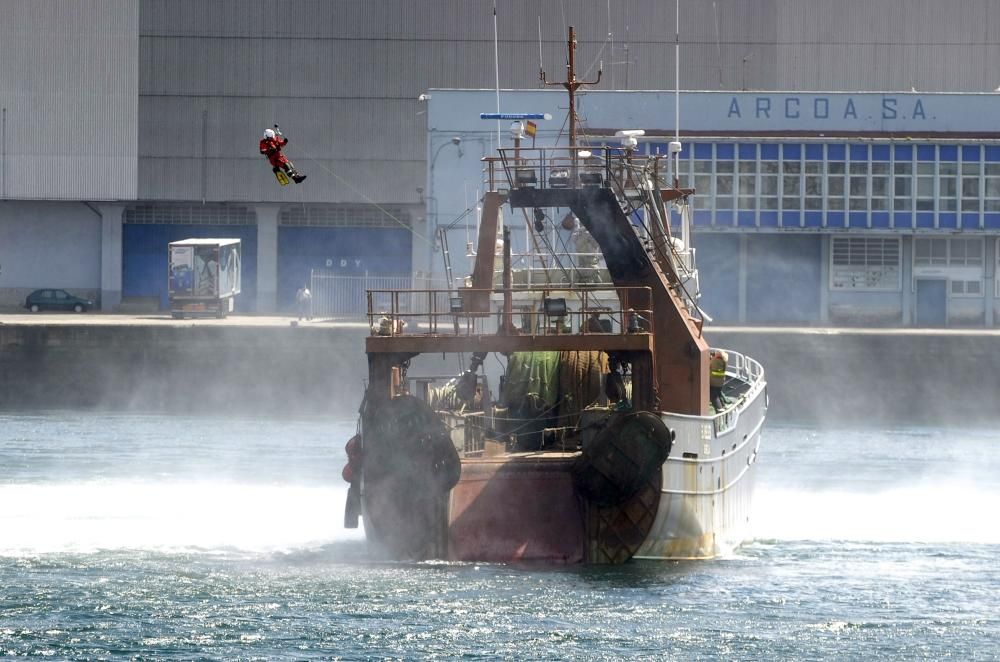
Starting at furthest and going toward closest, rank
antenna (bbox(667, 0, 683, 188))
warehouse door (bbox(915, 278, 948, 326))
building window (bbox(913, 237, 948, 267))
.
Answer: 1. building window (bbox(913, 237, 948, 267))
2. warehouse door (bbox(915, 278, 948, 326))
3. antenna (bbox(667, 0, 683, 188))

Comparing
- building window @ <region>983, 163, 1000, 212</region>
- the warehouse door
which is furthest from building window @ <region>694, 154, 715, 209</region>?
building window @ <region>983, 163, 1000, 212</region>

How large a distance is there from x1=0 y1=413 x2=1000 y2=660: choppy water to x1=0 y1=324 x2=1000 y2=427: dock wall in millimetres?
18347

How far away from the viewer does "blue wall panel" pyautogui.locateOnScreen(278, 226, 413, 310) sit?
215ft

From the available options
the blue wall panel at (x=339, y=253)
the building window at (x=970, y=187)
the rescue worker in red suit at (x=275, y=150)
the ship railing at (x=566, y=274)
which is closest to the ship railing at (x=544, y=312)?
the ship railing at (x=566, y=274)

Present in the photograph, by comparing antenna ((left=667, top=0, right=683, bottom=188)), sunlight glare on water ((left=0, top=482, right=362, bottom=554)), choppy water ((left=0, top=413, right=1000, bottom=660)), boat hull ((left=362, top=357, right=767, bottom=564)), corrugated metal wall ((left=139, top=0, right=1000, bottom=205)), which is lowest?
choppy water ((left=0, top=413, right=1000, bottom=660))

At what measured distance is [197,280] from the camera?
192ft

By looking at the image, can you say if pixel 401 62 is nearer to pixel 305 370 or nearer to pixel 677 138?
pixel 305 370

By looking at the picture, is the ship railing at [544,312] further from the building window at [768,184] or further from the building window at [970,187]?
the building window at [970,187]

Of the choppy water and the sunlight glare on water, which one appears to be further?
the sunlight glare on water

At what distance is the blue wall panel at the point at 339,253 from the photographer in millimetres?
65625

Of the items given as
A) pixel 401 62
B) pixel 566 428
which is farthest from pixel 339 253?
pixel 566 428

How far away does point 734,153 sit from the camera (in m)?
56.5

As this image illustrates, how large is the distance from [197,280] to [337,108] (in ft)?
31.2

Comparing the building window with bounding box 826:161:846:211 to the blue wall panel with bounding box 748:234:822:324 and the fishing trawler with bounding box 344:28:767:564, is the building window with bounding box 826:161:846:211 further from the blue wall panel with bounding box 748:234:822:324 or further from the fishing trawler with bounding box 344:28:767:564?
the fishing trawler with bounding box 344:28:767:564
